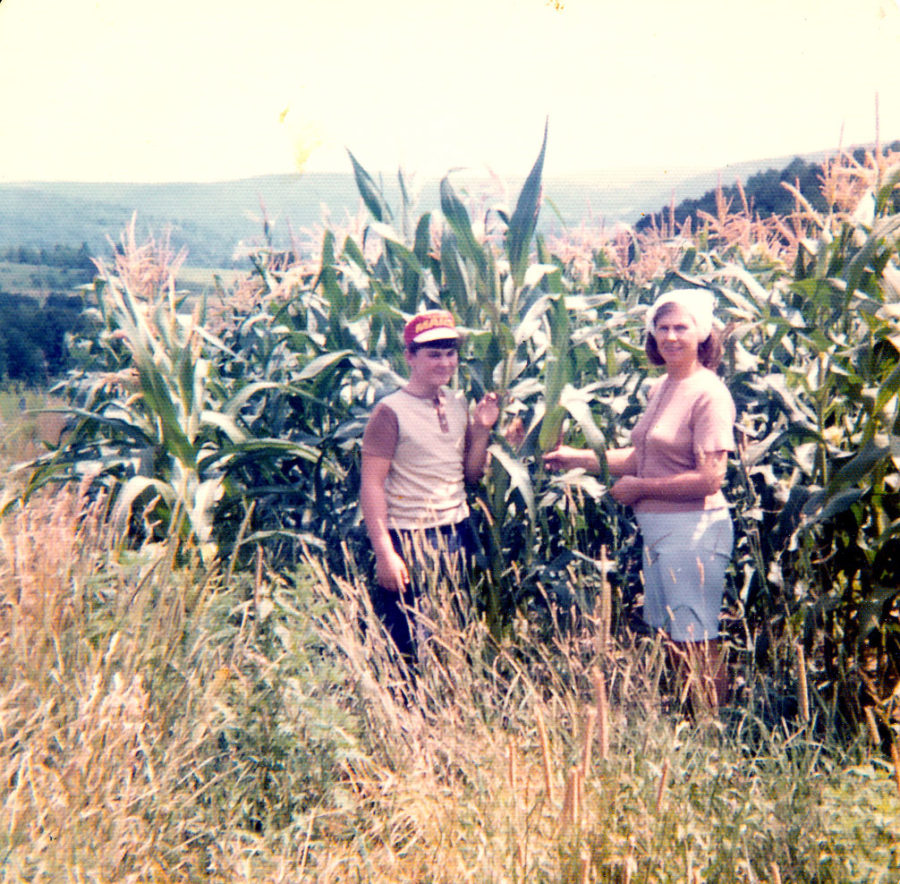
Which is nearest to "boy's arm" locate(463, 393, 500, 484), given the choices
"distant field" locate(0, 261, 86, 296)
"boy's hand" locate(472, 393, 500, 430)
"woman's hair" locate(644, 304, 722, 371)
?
"boy's hand" locate(472, 393, 500, 430)

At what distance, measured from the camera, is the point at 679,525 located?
255 centimetres

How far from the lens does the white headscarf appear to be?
8.26ft

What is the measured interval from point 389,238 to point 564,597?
5.31 feet

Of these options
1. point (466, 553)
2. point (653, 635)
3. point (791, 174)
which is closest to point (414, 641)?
point (466, 553)

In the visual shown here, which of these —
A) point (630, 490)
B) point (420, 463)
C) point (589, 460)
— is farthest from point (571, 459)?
point (420, 463)

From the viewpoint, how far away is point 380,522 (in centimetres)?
268

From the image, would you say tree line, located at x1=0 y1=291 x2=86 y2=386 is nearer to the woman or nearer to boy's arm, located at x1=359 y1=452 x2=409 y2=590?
boy's arm, located at x1=359 y1=452 x2=409 y2=590

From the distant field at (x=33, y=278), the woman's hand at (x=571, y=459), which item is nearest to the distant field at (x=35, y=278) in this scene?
the distant field at (x=33, y=278)

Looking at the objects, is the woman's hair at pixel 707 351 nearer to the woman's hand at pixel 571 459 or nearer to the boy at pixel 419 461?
the woman's hand at pixel 571 459

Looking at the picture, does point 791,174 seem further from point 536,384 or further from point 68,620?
point 68,620

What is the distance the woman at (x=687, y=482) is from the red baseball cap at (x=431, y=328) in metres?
0.70

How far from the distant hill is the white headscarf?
792 mm

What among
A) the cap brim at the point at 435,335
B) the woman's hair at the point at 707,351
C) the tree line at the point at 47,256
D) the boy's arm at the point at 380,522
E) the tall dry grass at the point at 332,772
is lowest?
the tall dry grass at the point at 332,772

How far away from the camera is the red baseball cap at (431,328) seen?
260 centimetres
